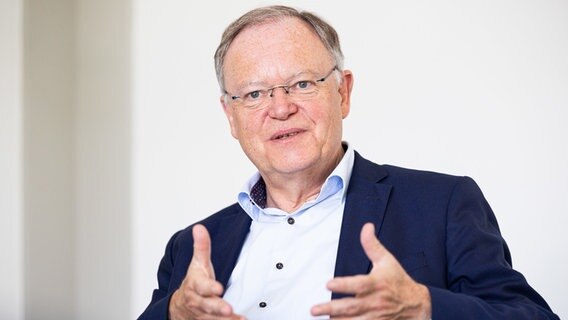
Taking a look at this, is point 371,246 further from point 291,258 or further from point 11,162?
point 11,162

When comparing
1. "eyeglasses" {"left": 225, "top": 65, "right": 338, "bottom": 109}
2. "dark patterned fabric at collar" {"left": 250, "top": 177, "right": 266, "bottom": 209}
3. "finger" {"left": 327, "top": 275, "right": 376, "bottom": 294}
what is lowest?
"finger" {"left": 327, "top": 275, "right": 376, "bottom": 294}

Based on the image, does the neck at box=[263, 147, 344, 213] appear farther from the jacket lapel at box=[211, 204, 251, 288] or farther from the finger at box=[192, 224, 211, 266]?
the finger at box=[192, 224, 211, 266]

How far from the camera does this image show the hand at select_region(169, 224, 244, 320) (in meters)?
1.38

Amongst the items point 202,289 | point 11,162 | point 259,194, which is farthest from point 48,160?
point 202,289

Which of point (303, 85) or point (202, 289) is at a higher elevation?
point (303, 85)

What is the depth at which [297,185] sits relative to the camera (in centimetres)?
196

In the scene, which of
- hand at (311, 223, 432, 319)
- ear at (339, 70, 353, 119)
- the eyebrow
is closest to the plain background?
ear at (339, 70, 353, 119)

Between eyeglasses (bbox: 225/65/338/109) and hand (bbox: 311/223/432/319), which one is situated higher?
eyeglasses (bbox: 225/65/338/109)

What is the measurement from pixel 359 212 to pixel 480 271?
13.5 inches

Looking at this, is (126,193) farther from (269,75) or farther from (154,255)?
(269,75)

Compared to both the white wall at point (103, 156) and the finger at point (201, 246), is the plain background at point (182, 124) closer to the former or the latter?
the white wall at point (103, 156)

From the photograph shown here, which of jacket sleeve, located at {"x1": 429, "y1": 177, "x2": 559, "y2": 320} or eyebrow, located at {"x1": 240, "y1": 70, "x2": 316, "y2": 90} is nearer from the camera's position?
jacket sleeve, located at {"x1": 429, "y1": 177, "x2": 559, "y2": 320}

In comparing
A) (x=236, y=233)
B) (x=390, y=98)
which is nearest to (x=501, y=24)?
(x=390, y=98)

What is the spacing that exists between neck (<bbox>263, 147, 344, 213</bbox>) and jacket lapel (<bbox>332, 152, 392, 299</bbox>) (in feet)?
0.29
